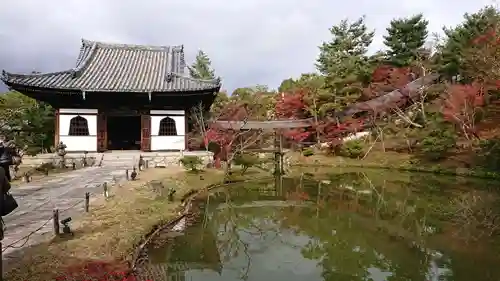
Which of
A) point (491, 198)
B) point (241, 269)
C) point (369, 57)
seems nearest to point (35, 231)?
point (241, 269)

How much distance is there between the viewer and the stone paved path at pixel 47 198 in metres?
8.11

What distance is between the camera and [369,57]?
45.6 metres

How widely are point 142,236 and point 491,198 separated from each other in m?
14.3

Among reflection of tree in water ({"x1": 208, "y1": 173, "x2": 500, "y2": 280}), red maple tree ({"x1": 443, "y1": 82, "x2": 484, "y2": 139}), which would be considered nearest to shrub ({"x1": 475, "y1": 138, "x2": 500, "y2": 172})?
red maple tree ({"x1": 443, "y1": 82, "x2": 484, "y2": 139})

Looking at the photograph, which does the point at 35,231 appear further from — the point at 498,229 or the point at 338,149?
the point at 338,149

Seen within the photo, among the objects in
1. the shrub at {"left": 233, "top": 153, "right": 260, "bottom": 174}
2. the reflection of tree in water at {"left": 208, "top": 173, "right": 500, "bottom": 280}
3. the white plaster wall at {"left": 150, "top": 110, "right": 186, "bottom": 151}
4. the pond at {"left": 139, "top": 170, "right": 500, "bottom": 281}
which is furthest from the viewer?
the white plaster wall at {"left": 150, "top": 110, "right": 186, "bottom": 151}

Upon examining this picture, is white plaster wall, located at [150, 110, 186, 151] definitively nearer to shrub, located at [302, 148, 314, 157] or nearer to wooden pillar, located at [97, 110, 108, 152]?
wooden pillar, located at [97, 110, 108, 152]

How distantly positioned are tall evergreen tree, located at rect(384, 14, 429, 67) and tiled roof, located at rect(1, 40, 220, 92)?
26653 mm

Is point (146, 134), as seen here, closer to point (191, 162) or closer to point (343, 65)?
point (191, 162)

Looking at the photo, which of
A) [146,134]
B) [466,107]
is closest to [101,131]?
[146,134]

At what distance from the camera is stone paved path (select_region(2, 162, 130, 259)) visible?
8.11 meters

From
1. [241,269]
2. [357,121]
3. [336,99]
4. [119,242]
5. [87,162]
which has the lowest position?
[241,269]

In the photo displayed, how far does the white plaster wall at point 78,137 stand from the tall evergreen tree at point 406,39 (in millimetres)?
34475

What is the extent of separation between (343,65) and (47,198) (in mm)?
34348
